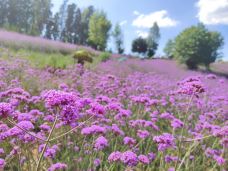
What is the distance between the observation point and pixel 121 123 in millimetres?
5160

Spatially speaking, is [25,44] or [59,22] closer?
[25,44]

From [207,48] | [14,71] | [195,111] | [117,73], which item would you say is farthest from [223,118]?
[207,48]

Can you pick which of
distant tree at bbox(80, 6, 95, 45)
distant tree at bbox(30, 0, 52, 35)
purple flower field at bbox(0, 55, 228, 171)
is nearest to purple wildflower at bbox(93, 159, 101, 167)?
purple flower field at bbox(0, 55, 228, 171)

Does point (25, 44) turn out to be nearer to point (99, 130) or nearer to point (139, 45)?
point (99, 130)

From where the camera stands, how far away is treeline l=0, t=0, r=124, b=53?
53.4 meters

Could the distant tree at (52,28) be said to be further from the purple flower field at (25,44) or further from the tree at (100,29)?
the purple flower field at (25,44)

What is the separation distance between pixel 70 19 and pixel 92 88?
67.4 meters

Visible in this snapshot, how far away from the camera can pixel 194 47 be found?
30.3 m

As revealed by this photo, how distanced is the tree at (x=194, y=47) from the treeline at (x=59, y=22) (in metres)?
20.5

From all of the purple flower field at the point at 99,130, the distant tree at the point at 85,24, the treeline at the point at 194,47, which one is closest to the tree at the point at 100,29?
the distant tree at the point at 85,24

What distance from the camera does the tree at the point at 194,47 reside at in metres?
29.8

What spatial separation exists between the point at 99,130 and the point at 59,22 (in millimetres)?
72464

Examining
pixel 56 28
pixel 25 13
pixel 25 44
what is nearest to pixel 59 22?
pixel 56 28

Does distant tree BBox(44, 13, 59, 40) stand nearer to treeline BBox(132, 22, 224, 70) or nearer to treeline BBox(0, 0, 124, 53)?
treeline BBox(0, 0, 124, 53)
